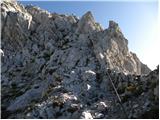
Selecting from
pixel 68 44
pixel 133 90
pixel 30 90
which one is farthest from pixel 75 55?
pixel 133 90

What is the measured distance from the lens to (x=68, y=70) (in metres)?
73.6

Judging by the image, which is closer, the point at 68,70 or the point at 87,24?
the point at 68,70

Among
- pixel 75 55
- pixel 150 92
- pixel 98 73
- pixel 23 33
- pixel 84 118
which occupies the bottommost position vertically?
pixel 84 118

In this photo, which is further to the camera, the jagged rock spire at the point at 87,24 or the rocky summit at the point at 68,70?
the jagged rock spire at the point at 87,24

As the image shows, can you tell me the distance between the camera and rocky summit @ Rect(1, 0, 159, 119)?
5747 cm

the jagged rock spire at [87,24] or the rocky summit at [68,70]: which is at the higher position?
the jagged rock spire at [87,24]

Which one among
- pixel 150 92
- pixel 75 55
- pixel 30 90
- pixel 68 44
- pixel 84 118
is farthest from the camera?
pixel 68 44

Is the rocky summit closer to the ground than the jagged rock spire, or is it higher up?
closer to the ground

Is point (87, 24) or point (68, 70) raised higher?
point (87, 24)

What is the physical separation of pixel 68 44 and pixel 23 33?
14.7 meters

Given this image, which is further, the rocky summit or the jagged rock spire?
the jagged rock spire

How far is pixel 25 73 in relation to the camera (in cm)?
8075

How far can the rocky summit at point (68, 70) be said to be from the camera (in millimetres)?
57469

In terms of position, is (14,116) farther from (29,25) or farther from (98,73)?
(29,25)
